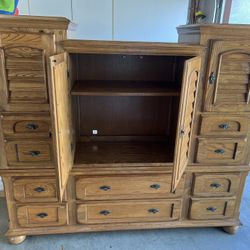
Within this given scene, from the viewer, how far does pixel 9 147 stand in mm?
1493

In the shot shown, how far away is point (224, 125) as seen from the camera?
5.18ft

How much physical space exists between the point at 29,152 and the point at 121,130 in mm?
746

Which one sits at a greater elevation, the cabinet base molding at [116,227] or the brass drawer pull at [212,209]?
the brass drawer pull at [212,209]

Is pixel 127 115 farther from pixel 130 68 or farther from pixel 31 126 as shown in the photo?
pixel 31 126

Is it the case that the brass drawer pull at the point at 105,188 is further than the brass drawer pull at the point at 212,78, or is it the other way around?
the brass drawer pull at the point at 105,188

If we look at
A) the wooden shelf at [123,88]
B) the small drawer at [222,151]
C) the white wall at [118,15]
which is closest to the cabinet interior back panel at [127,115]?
the wooden shelf at [123,88]

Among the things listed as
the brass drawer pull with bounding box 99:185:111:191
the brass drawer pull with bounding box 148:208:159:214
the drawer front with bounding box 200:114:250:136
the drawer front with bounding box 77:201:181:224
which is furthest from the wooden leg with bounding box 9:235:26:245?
the drawer front with bounding box 200:114:250:136

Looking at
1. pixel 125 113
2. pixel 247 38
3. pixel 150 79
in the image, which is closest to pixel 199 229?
pixel 125 113

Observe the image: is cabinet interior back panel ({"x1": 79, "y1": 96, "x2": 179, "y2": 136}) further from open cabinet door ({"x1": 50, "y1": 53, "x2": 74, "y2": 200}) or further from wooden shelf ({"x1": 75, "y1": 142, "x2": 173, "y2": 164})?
open cabinet door ({"x1": 50, "y1": 53, "x2": 74, "y2": 200})

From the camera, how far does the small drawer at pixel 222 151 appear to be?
1616 millimetres

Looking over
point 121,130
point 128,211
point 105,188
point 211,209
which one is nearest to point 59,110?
point 105,188

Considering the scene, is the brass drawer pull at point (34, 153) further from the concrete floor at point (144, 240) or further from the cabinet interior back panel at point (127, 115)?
the concrete floor at point (144, 240)

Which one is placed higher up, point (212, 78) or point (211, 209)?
point (212, 78)

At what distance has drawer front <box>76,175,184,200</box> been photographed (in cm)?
165
